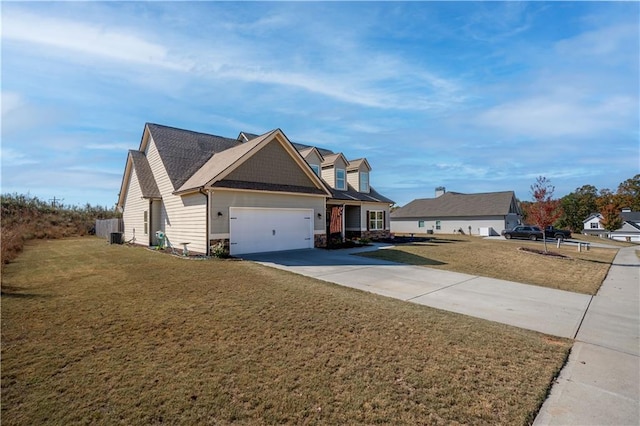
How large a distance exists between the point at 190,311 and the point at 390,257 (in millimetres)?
10204

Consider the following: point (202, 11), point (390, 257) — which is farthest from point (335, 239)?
point (202, 11)

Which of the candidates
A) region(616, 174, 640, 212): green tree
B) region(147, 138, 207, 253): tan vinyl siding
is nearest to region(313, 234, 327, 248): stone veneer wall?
region(147, 138, 207, 253): tan vinyl siding

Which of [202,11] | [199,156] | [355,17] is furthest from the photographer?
[199,156]

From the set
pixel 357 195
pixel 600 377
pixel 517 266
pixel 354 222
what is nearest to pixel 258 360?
pixel 600 377

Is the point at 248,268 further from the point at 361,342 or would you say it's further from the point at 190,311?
the point at 361,342

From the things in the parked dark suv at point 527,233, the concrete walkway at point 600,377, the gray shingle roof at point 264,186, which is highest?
the gray shingle roof at point 264,186

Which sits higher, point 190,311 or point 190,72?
point 190,72

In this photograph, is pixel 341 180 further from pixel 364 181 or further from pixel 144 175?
pixel 144 175

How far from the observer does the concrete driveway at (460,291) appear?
261 inches

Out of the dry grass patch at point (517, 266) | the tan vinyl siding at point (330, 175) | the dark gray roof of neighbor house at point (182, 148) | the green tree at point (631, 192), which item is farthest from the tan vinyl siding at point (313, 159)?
the green tree at point (631, 192)

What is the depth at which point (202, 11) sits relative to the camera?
9539 millimetres

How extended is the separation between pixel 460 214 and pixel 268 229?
31.3 metres

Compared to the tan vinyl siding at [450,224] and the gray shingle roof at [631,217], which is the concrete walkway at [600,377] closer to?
the tan vinyl siding at [450,224]

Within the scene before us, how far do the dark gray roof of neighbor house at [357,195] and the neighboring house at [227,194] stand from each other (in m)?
0.20
